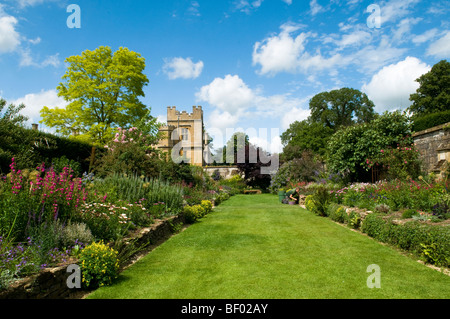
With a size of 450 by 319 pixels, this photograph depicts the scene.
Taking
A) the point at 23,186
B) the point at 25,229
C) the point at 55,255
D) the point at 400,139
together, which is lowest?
the point at 55,255

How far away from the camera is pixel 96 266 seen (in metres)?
3.84

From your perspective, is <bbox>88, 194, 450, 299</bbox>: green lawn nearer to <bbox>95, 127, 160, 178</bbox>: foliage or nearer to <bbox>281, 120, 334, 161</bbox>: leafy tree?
<bbox>95, 127, 160, 178</bbox>: foliage

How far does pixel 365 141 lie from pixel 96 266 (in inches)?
414

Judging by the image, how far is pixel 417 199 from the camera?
21.8 ft

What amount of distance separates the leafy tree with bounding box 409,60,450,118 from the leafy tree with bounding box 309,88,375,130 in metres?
11.6

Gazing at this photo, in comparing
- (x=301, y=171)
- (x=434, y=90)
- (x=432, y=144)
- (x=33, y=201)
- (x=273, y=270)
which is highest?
(x=434, y=90)

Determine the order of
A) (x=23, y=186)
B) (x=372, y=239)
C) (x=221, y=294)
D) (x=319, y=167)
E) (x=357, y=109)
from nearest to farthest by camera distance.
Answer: (x=221, y=294) < (x=23, y=186) < (x=372, y=239) < (x=319, y=167) < (x=357, y=109)

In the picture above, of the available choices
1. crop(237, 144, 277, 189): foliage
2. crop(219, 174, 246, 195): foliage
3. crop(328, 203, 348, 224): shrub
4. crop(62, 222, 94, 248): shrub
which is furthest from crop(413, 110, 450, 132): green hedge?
crop(237, 144, 277, 189): foliage

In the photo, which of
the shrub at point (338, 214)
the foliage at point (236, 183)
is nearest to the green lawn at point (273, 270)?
the shrub at point (338, 214)

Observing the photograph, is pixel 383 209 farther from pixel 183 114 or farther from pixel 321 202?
pixel 183 114

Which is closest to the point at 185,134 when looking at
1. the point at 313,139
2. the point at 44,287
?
the point at 313,139

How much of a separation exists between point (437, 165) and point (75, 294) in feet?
32.5
